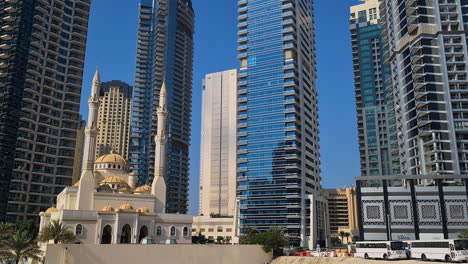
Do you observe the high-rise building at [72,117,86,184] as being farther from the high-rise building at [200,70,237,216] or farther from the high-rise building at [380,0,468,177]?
the high-rise building at [380,0,468,177]

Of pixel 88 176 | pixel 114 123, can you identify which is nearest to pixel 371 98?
pixel 88 176

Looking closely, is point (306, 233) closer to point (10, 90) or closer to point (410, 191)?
point (410, 191)

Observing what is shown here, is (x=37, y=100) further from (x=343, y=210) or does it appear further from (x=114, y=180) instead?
(x=343, y=210)

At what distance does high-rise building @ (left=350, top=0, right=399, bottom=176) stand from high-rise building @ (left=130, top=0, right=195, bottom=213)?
68.3 meters

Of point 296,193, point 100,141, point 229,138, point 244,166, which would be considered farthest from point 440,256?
point 100,141

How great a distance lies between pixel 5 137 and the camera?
9162 centimetres

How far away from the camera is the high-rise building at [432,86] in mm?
88500

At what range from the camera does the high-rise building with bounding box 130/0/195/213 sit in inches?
6422

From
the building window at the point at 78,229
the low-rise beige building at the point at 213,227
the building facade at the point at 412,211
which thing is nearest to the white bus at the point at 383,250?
the building facade at the point at 412,211

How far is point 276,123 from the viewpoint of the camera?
117 metres

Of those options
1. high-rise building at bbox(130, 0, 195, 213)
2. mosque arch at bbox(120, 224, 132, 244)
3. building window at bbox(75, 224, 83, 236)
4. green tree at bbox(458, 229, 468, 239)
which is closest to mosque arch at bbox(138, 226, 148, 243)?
mosque arch at bbox(120, 224, 132, 244)

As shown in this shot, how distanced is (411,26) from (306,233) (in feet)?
188

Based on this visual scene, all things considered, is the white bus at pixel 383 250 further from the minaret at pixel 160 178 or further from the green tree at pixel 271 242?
the minaret at pixel 160 178

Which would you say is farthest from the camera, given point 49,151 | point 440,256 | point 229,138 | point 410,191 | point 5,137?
point 229,138
